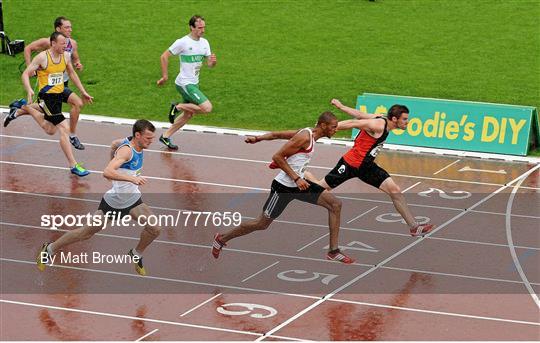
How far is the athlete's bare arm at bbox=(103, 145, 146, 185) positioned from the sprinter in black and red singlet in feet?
9.86

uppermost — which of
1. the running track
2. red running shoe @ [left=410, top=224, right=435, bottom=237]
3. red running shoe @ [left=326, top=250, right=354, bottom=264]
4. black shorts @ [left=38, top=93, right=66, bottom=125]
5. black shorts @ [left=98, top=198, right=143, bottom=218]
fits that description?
black shorts @ [left=38, top=93, right=66, bottom=125]

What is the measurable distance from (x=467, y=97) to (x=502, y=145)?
3.86 metres

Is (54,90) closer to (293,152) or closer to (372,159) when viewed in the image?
(372,159)

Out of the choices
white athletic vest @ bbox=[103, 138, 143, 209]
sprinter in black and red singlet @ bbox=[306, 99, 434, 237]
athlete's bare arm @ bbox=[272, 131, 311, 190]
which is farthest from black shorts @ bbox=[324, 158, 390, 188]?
white athletic vest @ bbox=[103, 138, 143, 209]

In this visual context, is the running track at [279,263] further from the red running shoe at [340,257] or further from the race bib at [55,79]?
the race bib at [55,79]

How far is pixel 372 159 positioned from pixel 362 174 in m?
0.24

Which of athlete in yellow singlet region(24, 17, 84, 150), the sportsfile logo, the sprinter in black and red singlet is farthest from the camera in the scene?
athlete in yellow singlet region(24, 17, 84, 150)

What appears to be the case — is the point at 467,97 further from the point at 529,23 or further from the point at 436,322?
the point at 436,322

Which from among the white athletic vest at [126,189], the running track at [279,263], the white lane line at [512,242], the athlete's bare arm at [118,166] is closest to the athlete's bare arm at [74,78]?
the running track at [279,263]

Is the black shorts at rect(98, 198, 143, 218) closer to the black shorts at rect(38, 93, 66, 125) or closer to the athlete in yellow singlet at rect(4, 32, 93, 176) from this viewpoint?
the athlete in yellow singlet at rect(4, 32, 93, 176)

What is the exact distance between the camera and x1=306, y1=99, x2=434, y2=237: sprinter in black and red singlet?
48.4 feet

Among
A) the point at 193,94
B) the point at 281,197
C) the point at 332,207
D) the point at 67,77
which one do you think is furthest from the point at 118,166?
the point at 67,77

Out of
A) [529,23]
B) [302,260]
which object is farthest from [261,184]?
[529,23]

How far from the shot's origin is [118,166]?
12844mm
